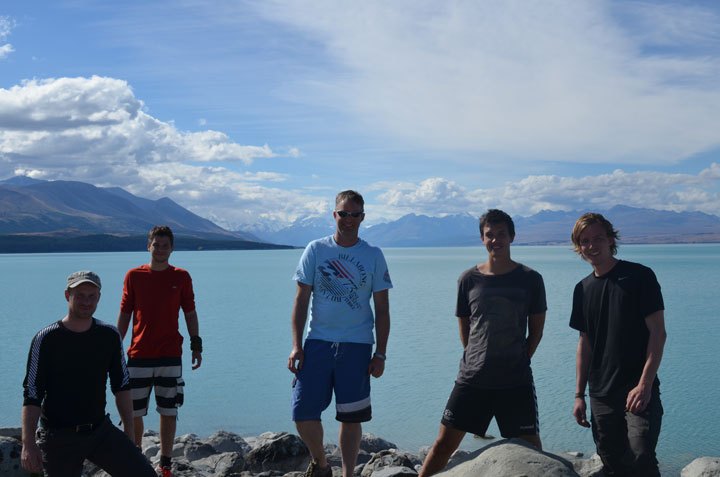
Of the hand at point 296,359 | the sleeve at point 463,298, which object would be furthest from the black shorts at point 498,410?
the hand at point 296,359

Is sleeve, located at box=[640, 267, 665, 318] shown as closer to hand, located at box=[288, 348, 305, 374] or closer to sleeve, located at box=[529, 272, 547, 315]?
sleeve, located at box=[529, 272, 547, 315]

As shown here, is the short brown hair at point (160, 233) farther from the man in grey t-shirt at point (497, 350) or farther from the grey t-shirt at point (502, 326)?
the grey t-shirt at point (502, 326)

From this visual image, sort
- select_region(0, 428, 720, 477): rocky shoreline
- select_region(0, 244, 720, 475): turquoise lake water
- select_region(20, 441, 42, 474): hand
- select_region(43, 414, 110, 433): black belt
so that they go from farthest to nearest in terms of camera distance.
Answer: select_region(0, 244, 720, 475): turquoise lake water
select_region(0, 428, 720, 477): rocky shoreline
select_region(43, 414, 110, 433): black belt
select_region(20, 441, 42, 474): hand

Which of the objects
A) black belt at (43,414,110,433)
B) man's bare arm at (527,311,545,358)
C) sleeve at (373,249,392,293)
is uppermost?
sleeve at (373,249,392,293)

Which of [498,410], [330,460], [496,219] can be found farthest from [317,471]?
Result: [330,460]

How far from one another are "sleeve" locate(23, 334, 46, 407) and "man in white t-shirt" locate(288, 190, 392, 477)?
2.12m

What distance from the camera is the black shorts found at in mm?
5586

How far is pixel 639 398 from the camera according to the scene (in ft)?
16.1

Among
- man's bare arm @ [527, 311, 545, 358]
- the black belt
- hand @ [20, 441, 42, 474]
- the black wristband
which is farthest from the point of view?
the black wristband

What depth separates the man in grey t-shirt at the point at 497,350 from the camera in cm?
555

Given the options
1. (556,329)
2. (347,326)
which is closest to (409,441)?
(347,326)

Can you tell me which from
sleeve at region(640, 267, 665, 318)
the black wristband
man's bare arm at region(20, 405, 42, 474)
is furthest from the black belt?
sleeve at region(640, 267, 665, 318)

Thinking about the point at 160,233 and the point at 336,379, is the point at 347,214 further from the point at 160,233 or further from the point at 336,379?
the point at 160,233

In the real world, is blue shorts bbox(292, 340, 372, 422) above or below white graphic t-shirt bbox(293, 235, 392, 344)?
below
